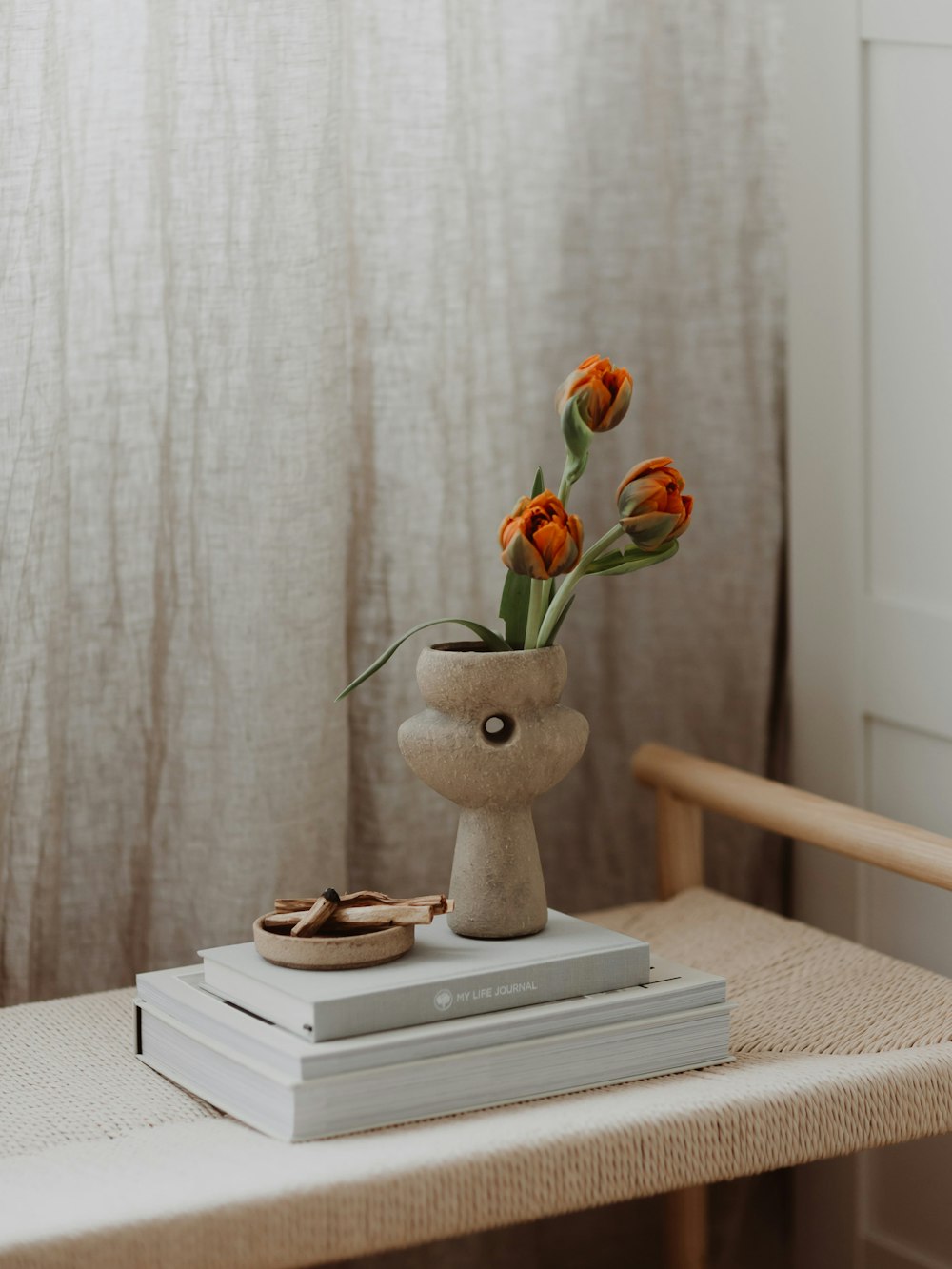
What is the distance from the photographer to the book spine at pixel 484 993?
817 millimetres

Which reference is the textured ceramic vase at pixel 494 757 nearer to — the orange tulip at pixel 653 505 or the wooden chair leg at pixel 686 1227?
the orange tulip at pixel 653 505

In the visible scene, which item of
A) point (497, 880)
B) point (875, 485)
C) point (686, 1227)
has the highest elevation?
point (875, 485)

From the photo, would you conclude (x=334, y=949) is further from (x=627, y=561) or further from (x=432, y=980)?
(x=627, y=561)

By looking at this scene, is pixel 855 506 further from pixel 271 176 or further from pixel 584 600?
pixel 271 176

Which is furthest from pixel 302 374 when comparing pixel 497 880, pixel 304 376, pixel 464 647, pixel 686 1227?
pixel 686 1227

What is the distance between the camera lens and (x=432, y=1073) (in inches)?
32.5

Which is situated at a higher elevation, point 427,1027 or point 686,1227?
point 427,1027

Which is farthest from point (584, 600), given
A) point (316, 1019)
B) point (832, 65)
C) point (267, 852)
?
point (316, 1019)

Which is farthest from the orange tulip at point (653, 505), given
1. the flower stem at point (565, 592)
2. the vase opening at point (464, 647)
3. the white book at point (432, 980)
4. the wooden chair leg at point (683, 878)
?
the wooden chair leg at point (683, 878)

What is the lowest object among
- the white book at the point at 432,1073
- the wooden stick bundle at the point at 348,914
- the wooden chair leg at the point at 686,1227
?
the wooden chair leg at the point at 686,1227

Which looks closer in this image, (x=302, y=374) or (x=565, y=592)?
(x=565, y=592)

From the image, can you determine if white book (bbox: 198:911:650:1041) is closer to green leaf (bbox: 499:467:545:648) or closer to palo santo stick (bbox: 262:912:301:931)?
palo santo stick (bbox: 262:912:301:931)

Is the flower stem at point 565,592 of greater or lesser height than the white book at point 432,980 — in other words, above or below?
above

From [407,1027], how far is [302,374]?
Answer: 0.50 metres
